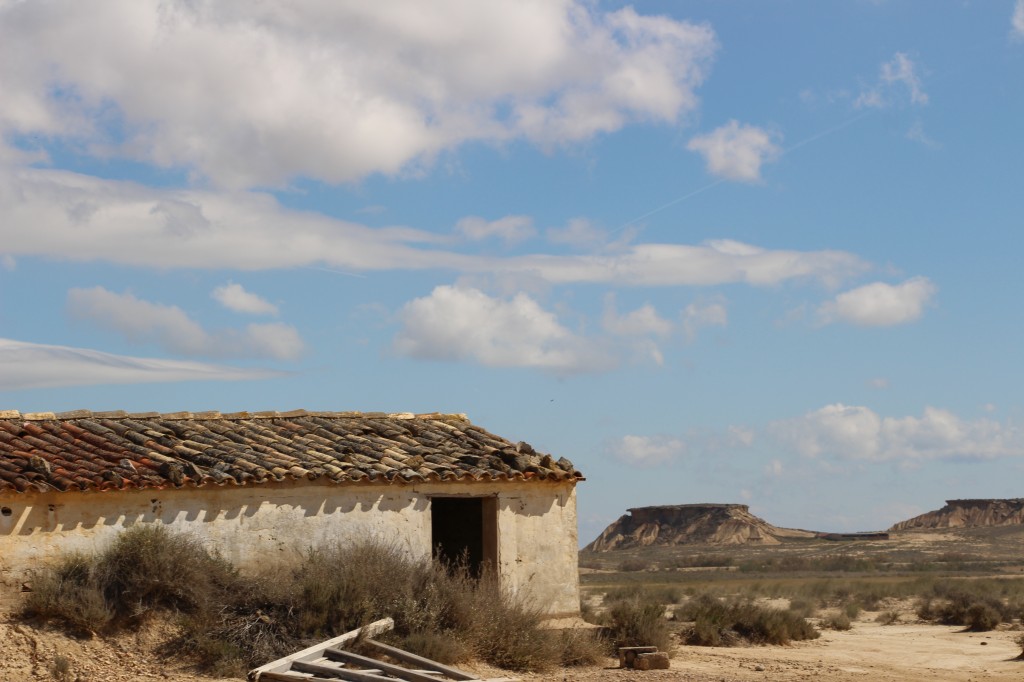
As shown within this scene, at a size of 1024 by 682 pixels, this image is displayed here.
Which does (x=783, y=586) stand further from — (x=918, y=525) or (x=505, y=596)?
(x=918, y=525)

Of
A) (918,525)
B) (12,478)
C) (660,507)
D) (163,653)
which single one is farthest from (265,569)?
(918,525)

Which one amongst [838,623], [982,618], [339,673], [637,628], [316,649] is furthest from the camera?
[838,623]

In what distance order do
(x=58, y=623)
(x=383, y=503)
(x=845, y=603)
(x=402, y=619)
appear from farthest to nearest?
(x=845, y=603), (x=383, y=503), (x=402, y=619), (x=58, y=623)

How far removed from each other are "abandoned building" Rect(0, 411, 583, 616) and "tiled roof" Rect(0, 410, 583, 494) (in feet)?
0.07

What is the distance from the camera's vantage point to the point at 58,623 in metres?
12.9

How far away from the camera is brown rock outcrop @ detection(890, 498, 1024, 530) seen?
65.9 metres

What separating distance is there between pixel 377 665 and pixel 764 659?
764 cm

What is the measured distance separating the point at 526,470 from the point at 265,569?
371 cm

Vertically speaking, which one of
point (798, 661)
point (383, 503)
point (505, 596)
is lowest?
point (798, 661)

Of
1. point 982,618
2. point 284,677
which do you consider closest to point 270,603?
point 284,677

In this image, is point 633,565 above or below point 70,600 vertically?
above

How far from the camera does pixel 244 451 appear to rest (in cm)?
1554

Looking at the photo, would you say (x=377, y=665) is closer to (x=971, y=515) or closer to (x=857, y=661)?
(x=857, y=661)

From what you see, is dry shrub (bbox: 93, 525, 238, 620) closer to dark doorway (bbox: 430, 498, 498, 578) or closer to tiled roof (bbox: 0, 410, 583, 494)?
tiled roof (bbox: 0, 410, 583, 494)
